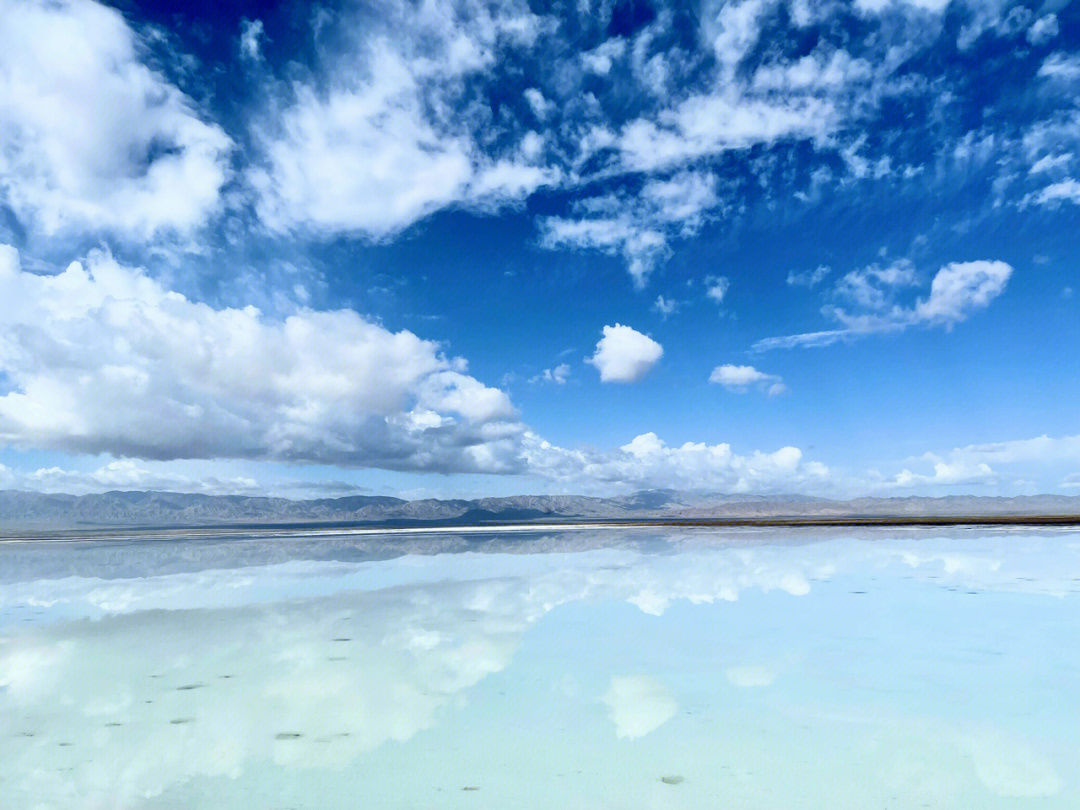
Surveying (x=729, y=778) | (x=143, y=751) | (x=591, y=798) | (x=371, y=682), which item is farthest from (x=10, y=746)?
(x=729, y=778)

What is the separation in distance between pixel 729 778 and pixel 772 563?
77.8 feet

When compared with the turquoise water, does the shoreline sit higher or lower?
higher

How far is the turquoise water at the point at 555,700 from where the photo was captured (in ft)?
21.8

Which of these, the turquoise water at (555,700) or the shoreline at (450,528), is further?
the shoreline at (450,528)

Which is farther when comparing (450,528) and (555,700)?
(450,528)

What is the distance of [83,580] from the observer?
2711 cm

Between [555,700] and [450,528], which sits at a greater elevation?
[450,528]

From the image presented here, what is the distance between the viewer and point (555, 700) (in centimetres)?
938

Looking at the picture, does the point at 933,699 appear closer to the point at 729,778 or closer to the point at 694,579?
the point at 729,778

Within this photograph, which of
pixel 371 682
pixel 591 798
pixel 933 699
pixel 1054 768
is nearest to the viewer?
pixel 591 798

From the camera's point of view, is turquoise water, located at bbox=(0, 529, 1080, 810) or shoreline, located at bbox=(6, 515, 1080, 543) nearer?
turquoise water, located at bbox=(0, 529, 1080, 810)

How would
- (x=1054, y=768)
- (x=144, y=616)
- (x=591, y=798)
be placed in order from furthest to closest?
1. (x=144, y=616)
2. (x=1054, y=768)
3. (x=591, y=798)

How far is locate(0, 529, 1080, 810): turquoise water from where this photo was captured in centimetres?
665

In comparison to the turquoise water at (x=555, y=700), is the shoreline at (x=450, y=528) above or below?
above
